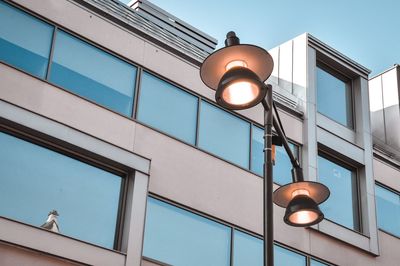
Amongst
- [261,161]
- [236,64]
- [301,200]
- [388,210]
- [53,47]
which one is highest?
[53,47]

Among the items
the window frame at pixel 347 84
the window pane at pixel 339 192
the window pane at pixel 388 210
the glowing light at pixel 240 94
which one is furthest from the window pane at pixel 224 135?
the glowing light at pixel 240 94

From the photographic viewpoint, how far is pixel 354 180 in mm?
21812

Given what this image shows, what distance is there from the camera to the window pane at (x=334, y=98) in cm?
2222

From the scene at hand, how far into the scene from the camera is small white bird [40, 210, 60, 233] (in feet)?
45.9

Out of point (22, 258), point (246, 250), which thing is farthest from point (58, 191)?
point (246, 250)

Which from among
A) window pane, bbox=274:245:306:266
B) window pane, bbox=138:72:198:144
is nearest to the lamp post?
window pane, bbox=138:72:198:144

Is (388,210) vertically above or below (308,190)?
Answer: above

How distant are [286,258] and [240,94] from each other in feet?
34.7

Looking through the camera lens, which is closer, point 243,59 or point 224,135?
point 243,59

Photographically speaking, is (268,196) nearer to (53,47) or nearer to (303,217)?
(303,217)

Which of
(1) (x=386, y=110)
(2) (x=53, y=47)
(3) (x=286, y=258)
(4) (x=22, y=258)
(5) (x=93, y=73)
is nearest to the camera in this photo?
(4) (x=22, y=258)

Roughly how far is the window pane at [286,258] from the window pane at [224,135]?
7.80ft

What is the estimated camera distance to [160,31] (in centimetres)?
1862

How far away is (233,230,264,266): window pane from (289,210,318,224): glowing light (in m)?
7.32
